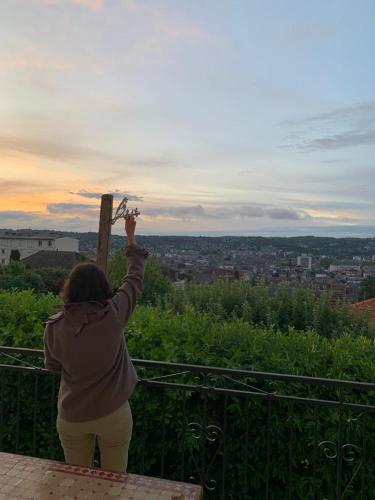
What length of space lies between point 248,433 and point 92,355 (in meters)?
1.57

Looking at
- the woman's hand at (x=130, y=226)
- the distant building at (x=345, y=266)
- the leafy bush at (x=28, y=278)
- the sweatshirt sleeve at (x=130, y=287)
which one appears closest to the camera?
the sweatshirt sleeve at (x=130, y=287)

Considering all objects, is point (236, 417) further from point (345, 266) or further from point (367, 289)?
point (345, 266)

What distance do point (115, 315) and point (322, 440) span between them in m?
1.88

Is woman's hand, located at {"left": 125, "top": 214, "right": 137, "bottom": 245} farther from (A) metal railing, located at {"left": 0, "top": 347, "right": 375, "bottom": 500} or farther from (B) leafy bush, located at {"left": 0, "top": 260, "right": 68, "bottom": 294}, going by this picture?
(B) leafy bush, located at {"left": 0, "top": 260, "right": 68, "bottom": 294}

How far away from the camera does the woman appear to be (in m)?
2.54

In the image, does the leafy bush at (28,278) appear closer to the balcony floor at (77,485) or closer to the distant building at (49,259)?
the distant building at (49,259)

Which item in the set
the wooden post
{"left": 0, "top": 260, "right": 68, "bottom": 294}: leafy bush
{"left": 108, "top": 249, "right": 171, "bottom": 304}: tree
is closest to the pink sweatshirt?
the wooden post

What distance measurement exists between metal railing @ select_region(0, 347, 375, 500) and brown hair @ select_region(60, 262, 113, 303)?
88 cm

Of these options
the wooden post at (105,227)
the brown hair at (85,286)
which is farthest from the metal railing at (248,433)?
the wooden post at (105,227)

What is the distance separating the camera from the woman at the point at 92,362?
2.54 metres

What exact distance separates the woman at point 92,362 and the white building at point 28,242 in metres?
86.3

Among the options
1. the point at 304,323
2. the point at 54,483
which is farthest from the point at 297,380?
the point at 304,323

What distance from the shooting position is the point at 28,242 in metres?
90.5

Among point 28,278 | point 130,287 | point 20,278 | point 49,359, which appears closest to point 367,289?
point 130,287
